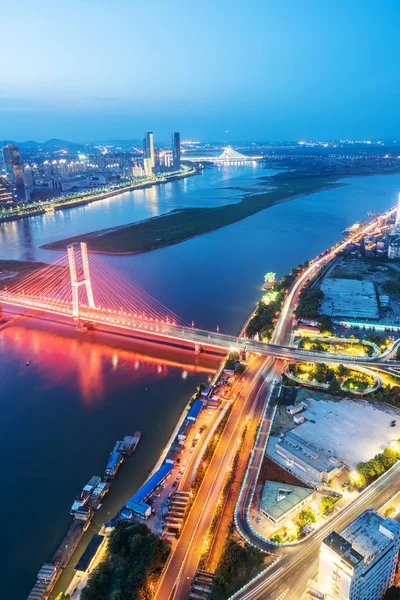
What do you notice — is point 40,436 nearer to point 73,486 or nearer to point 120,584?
point 73,486

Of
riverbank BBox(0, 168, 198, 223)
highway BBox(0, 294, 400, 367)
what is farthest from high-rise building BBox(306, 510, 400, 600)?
riverbank BBox(0, 168, 198, 223)

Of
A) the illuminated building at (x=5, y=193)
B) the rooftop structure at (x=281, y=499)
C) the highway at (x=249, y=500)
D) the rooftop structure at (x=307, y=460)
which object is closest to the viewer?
the highway at (x=249, y=500)

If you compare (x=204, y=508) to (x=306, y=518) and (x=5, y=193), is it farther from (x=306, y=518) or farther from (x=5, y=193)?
(x=5, y=193)

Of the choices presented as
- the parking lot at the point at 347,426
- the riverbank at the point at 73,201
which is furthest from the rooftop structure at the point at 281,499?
the riverbank at the point at 73,201

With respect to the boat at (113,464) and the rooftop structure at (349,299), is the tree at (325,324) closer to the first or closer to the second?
the rooftop structure at (349,299)

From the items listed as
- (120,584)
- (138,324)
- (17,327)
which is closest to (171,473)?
(120,584)
